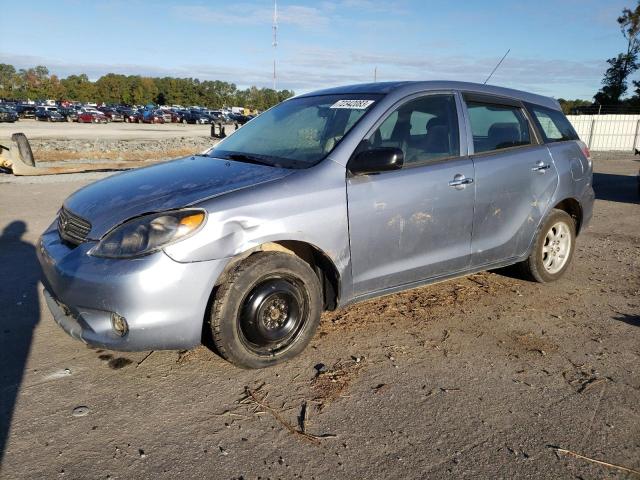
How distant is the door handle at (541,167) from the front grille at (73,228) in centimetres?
354

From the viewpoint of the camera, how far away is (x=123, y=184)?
11.7ft

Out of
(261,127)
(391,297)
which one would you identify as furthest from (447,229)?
(261,127)

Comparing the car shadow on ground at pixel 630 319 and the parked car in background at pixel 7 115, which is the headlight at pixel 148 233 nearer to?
the car shadow on ground at pixel 630 319

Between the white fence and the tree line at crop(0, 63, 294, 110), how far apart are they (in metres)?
101

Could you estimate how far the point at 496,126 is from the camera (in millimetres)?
4441

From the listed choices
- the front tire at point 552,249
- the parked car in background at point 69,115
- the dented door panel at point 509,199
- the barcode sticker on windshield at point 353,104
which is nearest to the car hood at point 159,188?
the barcode sticker on windshield at point 353,104

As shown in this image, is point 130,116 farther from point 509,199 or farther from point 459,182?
point 459,182

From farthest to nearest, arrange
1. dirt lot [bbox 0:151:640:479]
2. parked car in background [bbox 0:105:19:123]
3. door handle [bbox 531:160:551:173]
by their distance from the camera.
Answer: parked car in background [bbox 0:105:19:123], door handle [bbox 531:160:551:173], dirt lot [bbox 0:151:640:479]

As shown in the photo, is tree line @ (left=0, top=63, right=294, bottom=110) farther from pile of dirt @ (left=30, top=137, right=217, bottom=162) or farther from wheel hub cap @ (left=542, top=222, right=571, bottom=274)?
wheel hub cap @ (left=542, top=222, right=571, bottom=274)

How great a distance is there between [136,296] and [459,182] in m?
2.44

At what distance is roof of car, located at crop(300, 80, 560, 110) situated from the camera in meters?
3.97

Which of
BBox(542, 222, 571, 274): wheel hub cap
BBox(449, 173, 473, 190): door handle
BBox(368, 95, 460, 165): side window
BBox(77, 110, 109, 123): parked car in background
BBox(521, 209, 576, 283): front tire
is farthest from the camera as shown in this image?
BBox(77, 110, 109, 123): parked car in background

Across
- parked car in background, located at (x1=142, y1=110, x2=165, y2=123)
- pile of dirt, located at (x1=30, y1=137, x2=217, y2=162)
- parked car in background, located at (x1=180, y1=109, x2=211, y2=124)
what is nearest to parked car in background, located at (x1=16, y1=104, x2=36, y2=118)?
parked car in background, located at (x1=142, y1=110, x2=165, y2=123)

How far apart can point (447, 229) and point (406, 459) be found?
75.3 inches
